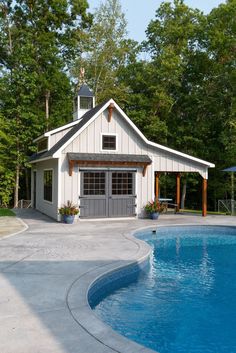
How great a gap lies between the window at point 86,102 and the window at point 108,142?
515 cm

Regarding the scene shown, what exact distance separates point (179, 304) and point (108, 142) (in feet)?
37.9

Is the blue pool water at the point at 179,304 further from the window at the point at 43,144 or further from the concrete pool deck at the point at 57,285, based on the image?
the window at the point at 43,144

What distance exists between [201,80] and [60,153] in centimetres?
1906

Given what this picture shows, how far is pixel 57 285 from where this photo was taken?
21.9 feet

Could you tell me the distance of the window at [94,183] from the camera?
16.9 meters

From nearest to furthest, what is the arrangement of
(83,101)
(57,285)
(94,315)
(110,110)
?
(94,315) → (57,285) → (110,110) → (83,101)

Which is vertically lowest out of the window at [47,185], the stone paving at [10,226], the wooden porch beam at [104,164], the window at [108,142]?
the stone paving at [10,226]

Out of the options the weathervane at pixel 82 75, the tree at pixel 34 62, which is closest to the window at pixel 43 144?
the tree at pixel 34 62

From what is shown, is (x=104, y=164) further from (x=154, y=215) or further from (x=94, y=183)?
(x=154, y=215)

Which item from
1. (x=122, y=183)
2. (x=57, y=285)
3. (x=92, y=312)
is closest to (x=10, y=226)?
(x=122, y=183)

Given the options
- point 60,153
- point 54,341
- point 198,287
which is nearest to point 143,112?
point 60,153

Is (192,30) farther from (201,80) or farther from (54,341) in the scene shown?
(54,341)

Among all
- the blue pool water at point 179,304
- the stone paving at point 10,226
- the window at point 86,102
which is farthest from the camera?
the window at point 86,102

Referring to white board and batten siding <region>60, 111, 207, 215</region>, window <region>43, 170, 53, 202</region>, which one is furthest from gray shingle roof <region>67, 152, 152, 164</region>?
window <region>43, 170, 53, 202</region>
